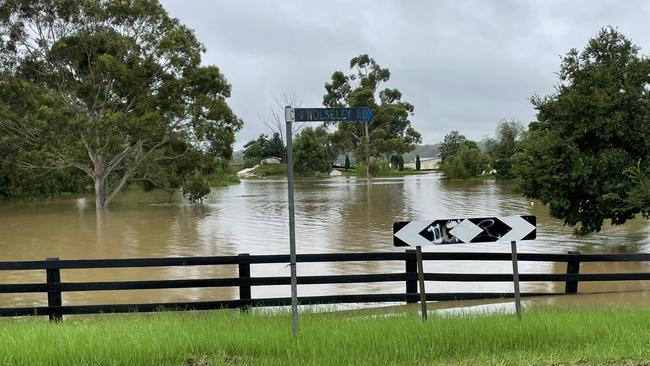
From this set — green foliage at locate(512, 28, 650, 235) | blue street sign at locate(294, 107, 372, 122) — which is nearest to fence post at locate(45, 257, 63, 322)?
blue street sign at locate(294, 107, 372, 122)

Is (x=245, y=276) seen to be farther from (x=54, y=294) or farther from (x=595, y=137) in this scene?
(x=595, y=137)

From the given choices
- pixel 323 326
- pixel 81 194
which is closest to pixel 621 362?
pixel 323 326

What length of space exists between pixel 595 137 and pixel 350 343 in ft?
46.4

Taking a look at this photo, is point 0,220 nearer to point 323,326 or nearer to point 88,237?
point 88,237

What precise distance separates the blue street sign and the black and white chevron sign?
1396 millimetres

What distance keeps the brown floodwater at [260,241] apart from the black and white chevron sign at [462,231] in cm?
328

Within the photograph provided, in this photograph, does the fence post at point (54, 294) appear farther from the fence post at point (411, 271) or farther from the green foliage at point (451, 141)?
Result: the green foliage at point (451, 141)

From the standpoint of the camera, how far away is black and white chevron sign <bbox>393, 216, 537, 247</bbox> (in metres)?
6.22

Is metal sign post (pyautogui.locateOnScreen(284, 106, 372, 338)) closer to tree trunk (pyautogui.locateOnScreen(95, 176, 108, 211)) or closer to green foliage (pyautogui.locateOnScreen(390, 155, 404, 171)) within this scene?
tree trunk (pyautogui.locateOnScreen(95, 176, 108, 211))

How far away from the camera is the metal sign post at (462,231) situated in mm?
6215

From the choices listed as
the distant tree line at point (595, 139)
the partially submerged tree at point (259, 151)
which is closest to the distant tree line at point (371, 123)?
the partially submerged tree at point (259, 151)

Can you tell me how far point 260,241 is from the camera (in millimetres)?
21016

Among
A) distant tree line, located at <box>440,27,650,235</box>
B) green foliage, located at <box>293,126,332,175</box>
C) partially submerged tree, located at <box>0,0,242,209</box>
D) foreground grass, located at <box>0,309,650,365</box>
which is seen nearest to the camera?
foreground grass, located at <box>0,309,650,365</box>

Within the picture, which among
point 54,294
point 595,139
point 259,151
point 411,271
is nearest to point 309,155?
point 259,151
